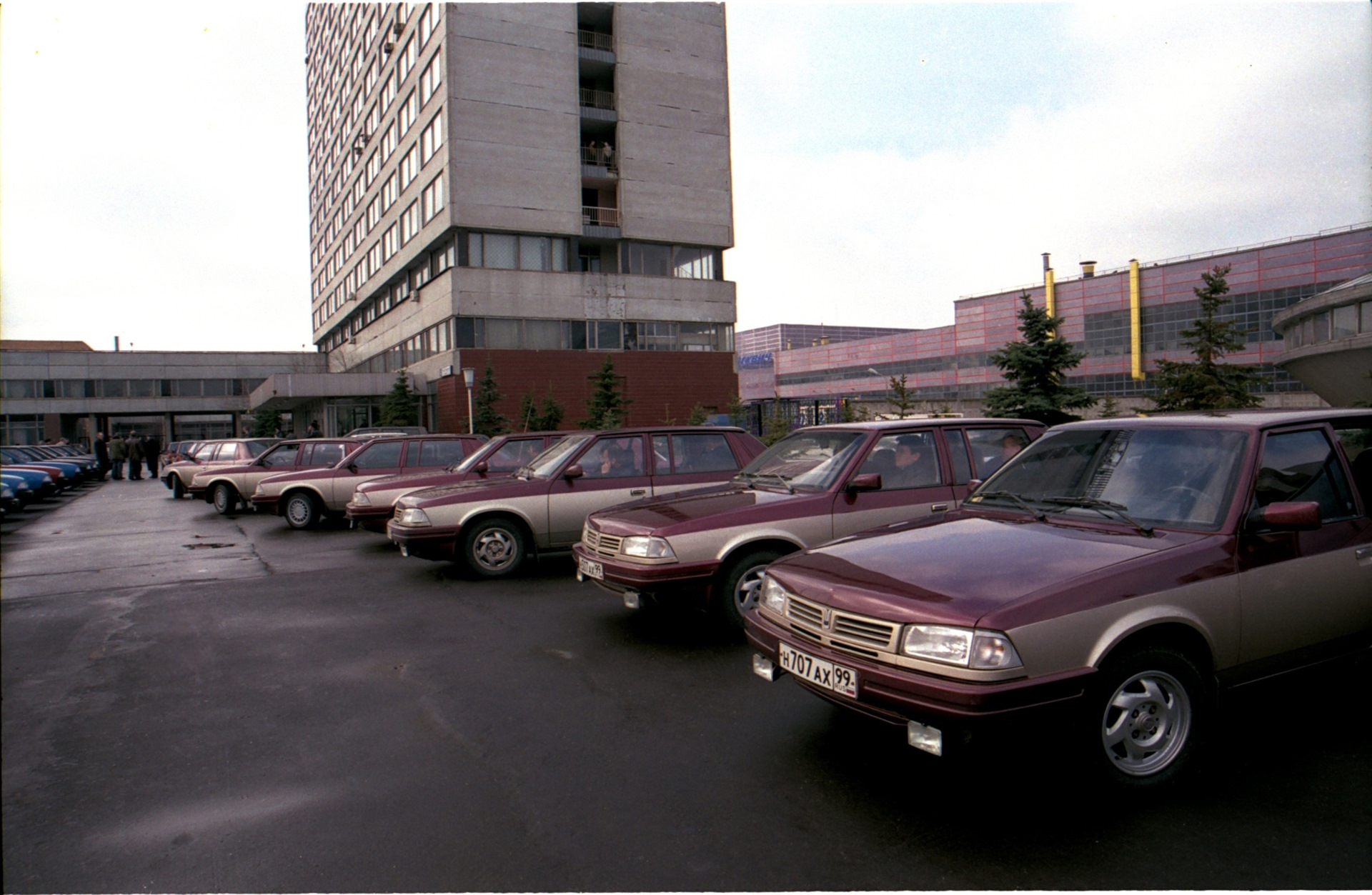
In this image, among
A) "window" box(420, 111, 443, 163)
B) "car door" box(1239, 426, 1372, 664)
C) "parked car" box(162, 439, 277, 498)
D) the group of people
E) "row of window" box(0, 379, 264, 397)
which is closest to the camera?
"car door" box(1239, 426, 1372, 664)

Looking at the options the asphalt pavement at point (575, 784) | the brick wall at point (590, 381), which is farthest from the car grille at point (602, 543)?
the brick wall at point (590, 381)

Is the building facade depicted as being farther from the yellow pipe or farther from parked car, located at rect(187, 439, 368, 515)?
parked car, located at rect(187, 439, 368, 515)

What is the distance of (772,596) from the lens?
4281mm

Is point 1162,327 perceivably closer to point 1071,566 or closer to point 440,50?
point 440,50

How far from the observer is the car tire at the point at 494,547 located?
9055 millimetres

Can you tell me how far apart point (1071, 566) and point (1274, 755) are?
5.13 ft

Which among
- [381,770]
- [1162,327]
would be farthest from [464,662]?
[1162,327]

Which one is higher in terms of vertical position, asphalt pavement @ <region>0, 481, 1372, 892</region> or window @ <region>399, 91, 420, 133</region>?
window @ <region>399, 91, 420, 133</region>

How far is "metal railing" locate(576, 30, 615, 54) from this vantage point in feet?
126

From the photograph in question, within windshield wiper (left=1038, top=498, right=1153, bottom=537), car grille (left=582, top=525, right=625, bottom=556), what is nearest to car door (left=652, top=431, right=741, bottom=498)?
car grille (left=582, top=525, right=625, bottom=556)

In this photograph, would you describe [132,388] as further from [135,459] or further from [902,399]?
[902,399]

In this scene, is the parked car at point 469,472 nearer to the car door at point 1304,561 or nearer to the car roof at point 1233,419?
the car roof at point 1233,419

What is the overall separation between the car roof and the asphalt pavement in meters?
1.35

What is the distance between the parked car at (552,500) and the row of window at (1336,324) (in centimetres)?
1462
